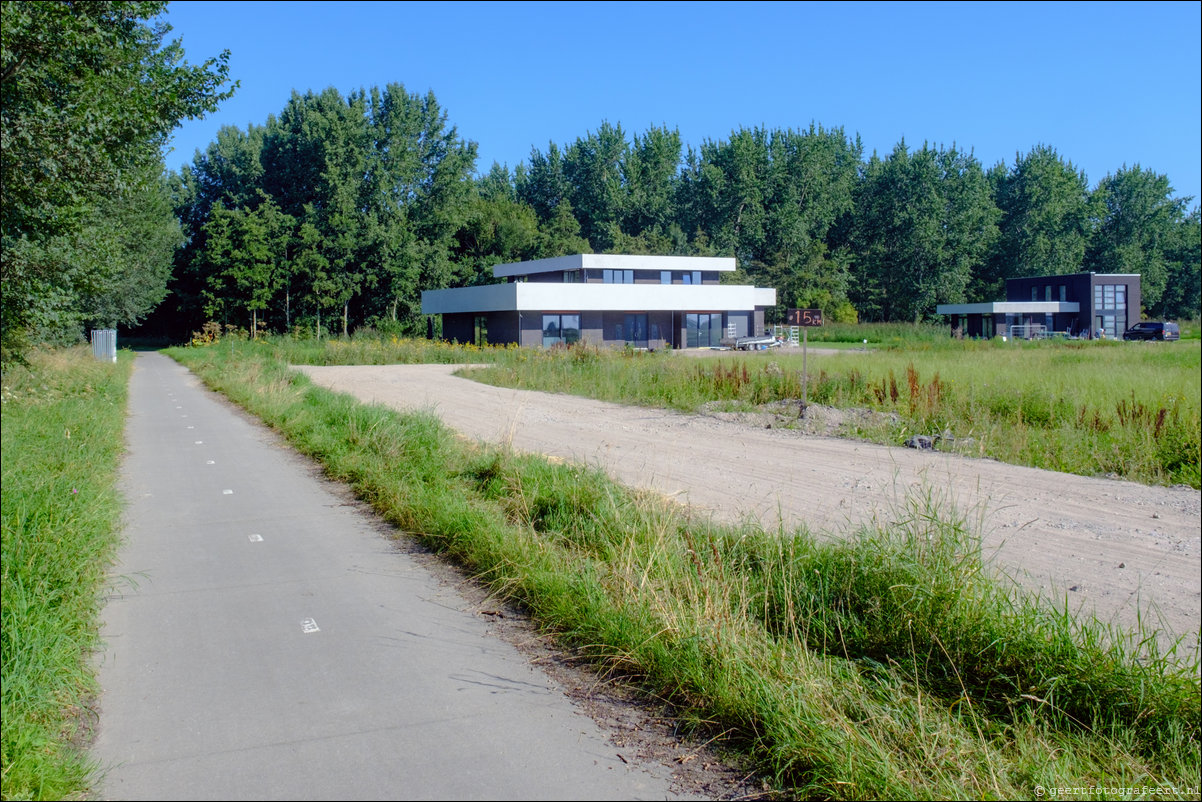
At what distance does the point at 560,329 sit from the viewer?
50.9 m

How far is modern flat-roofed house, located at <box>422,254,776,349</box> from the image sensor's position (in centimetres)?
4994

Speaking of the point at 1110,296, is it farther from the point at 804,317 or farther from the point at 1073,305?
the point at 804,317

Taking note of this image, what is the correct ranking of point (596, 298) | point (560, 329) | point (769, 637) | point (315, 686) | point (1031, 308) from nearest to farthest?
1. point (315, 686)
2. point (769, 637)
3. point (1031, 308)
4. point (596, 298)
5. point (560, 329)

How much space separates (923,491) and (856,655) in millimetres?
2770

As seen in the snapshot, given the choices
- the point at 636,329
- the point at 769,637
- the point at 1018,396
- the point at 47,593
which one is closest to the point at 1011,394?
the point at 1018,396

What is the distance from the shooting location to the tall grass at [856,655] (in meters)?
3.54

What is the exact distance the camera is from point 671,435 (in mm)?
15312

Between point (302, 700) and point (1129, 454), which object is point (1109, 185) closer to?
point (1129, 454)

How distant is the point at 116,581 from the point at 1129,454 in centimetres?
1165

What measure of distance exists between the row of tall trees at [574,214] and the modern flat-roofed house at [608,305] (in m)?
9.69

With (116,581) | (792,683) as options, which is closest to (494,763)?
(792,683)

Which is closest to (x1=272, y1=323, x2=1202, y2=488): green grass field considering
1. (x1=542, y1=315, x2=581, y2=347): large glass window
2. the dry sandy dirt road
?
the dry sandy dirt road

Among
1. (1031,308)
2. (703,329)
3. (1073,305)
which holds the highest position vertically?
(1031,308)

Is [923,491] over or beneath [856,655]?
over
